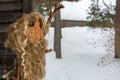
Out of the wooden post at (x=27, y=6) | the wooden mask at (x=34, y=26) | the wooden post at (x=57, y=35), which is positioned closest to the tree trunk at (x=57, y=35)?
the wooden post at (x=57, y=35)

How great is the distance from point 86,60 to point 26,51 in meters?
6.83

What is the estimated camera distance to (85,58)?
8734 mm

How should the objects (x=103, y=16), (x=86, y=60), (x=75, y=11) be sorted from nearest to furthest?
(x=86, y=60)
(x=103, y=16)
(x=75, y=11)

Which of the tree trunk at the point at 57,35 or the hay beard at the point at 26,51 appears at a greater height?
the hay beard at the point at 26,51

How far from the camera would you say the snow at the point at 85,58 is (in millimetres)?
7729

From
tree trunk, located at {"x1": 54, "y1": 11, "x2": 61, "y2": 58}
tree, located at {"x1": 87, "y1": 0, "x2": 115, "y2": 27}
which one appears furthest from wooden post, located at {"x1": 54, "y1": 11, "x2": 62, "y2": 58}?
tree, located at {"x1": 87, "y1": 0, "x2": 115, "y2": 27}

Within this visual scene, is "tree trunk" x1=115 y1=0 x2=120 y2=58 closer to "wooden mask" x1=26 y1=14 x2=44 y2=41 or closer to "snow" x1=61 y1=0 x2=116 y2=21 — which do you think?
"snow" x1=61 y1=0 x2=116 y2=21

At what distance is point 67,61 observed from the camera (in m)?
8.71

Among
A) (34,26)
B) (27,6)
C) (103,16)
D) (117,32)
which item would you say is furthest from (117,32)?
(34,26)

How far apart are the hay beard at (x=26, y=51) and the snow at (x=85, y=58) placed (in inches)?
183

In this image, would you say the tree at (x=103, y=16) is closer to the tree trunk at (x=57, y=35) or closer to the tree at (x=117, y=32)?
the tree at (x=117, y=32)

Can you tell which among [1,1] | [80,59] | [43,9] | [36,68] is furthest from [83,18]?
[36,68]

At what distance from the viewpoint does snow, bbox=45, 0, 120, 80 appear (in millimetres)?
7729

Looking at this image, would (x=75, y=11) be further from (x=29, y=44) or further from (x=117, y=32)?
(x=29, y=44)
